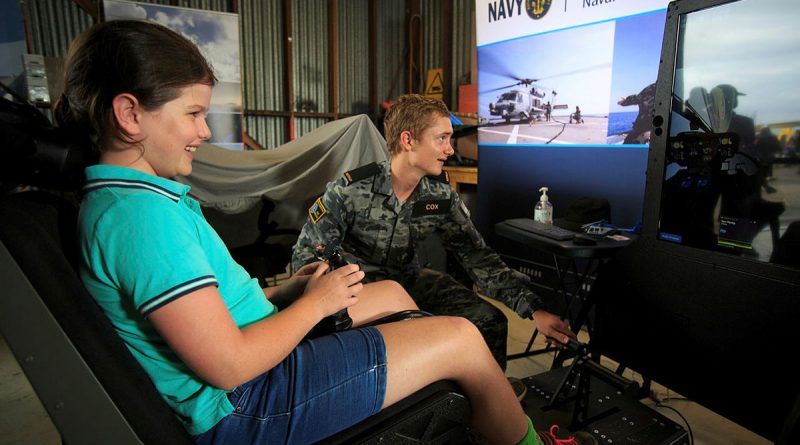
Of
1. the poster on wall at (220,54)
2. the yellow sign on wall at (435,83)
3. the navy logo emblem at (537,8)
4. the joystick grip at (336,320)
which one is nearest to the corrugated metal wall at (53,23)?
the poster on wall at (220,54)

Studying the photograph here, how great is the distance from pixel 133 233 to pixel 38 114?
0.27 meters

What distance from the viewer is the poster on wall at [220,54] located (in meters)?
4.77

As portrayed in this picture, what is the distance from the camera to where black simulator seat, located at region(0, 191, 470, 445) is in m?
0.61

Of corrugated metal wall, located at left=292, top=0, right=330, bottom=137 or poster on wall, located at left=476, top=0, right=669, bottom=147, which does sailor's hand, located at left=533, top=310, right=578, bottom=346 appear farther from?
corrugated metal wall, located at left=292, top=0, right=330, bottom=137

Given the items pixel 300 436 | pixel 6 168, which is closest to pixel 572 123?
pixel 300 436

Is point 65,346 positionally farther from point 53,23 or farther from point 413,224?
point 53,23

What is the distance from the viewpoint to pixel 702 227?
1.31 metres

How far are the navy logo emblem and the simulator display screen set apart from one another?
1.50 m

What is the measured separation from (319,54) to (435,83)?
155 cm

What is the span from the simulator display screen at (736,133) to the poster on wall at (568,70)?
96 cm

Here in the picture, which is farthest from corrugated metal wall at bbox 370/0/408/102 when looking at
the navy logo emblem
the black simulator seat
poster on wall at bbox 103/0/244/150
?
the black simulator seat

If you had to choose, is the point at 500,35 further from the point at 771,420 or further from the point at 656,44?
the point at 771,420

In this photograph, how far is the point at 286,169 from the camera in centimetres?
331

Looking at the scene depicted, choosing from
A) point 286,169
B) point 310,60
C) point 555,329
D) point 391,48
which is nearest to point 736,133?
point 555,329
